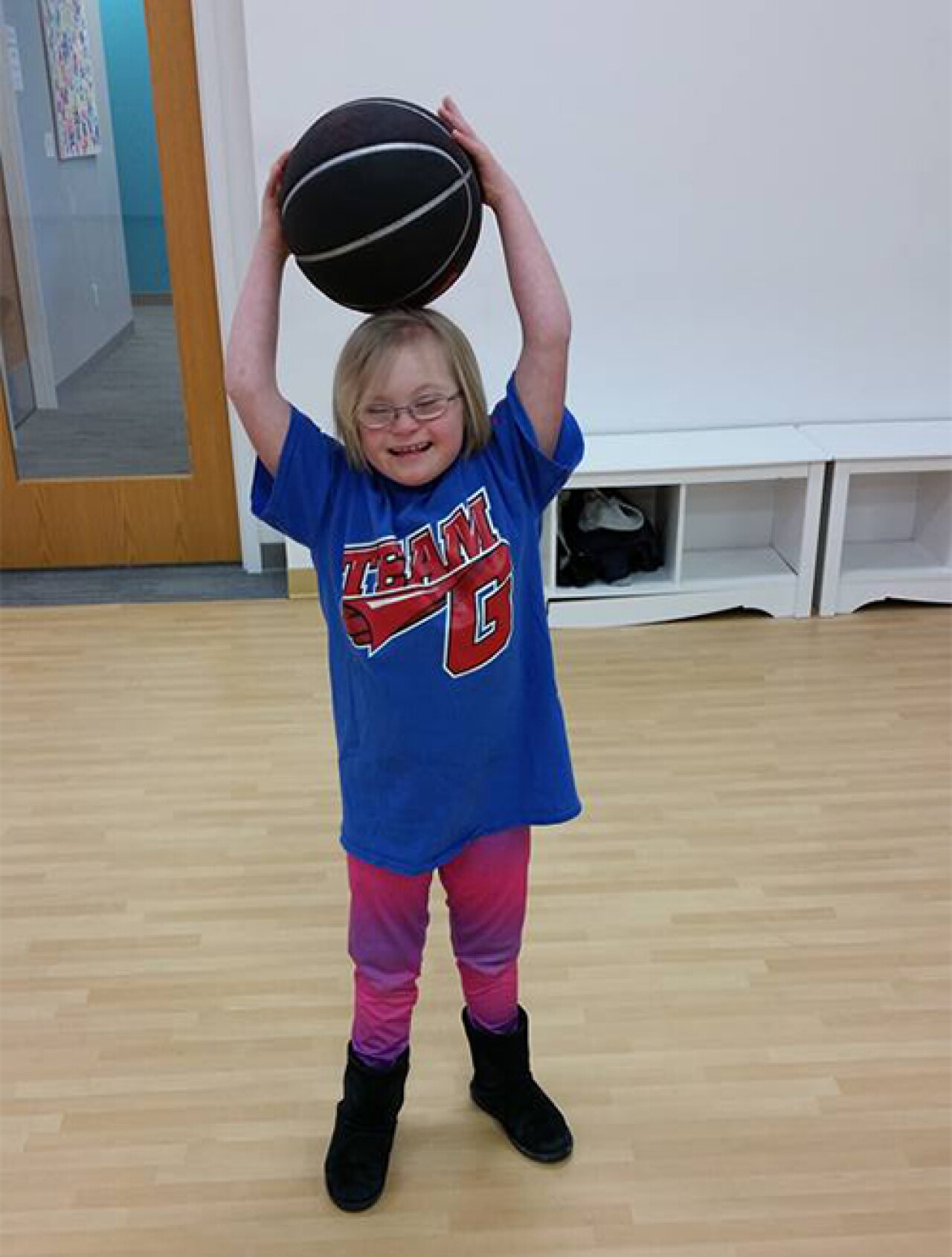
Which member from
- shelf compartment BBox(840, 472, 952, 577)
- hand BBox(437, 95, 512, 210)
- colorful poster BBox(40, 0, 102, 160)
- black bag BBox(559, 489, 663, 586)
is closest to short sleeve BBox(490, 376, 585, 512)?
hand BBox(437, 95, 512, 210)

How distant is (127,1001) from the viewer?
1.94 m

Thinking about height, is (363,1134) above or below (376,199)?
below

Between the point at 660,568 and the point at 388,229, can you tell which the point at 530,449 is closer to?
the point at 388,229

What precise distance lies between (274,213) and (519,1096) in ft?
4.02

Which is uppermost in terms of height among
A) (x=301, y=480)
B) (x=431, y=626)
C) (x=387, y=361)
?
(x=387, y=361)

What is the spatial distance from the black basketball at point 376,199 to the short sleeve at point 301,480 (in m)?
0.17

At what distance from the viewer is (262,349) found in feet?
4.40

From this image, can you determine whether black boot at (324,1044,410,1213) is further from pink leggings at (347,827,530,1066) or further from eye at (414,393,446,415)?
eye at (414,393,446,415)

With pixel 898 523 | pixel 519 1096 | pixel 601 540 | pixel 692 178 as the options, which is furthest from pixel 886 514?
pixel 519 1096

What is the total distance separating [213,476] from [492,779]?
98.4 inches

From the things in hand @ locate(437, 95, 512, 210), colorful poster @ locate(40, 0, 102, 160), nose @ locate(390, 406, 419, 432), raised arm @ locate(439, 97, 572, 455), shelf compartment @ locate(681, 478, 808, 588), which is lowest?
shelf compartment @ locate(681, 478, 808, 588)

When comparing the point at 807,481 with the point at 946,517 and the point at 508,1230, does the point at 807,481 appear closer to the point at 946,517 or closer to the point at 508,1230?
the point at 946,517

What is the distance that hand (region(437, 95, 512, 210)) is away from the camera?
4.32 ft

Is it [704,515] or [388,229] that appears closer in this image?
[388,229]
